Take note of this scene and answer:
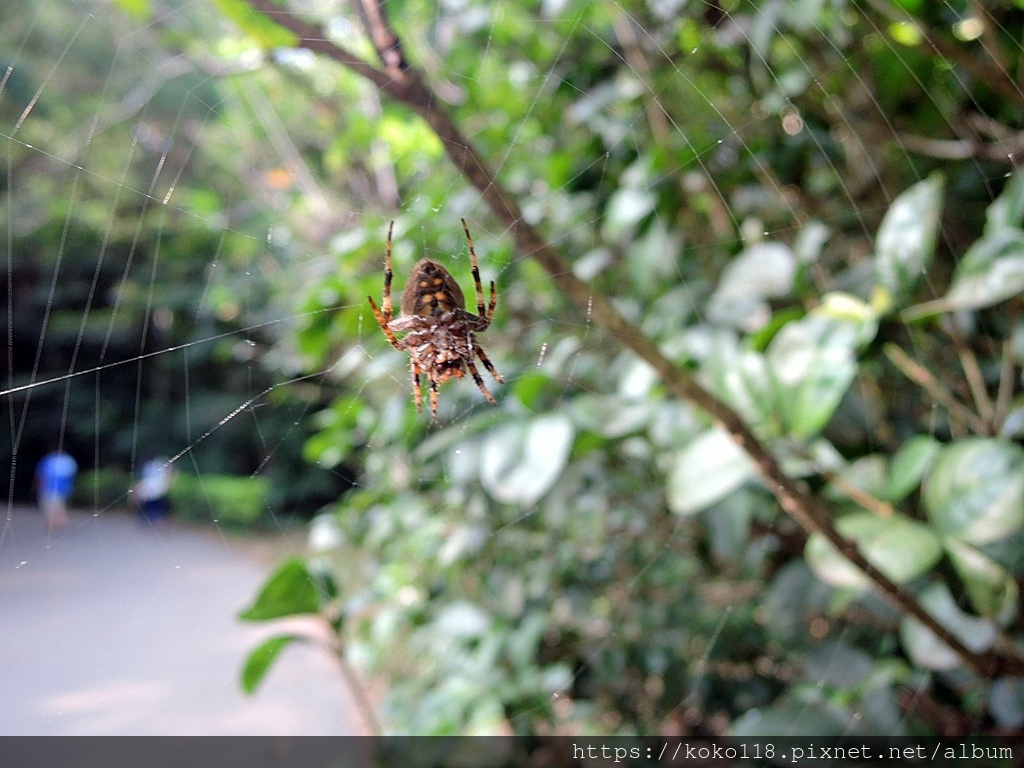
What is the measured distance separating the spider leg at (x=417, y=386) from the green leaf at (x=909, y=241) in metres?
0.75

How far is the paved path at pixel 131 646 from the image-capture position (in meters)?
1.01

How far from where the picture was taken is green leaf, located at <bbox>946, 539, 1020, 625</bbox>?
773 millimetres

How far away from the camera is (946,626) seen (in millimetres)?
917

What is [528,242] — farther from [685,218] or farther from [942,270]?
[942,270]

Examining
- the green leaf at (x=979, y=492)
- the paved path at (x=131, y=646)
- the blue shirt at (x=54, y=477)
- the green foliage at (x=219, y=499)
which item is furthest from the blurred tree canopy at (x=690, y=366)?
the green foliage at (x=219, y=499)

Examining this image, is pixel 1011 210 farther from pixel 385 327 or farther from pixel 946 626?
pixel 385 327

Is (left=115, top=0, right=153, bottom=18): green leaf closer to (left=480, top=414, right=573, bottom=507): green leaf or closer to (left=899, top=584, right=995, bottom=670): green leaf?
(left=480, top=414, right=573, bottom=507): green leaf

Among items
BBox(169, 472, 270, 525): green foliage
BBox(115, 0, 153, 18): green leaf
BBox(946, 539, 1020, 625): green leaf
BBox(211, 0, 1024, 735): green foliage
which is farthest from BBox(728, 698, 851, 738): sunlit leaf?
BBox(169, 472, 270, 525): green foliage

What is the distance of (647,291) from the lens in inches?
49.0

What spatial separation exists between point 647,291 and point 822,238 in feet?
1.00

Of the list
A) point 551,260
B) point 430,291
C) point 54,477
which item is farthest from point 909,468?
point 54,477

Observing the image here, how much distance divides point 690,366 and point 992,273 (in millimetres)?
360

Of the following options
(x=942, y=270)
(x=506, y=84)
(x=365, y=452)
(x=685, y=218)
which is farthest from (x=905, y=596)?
(x=365, y=452)

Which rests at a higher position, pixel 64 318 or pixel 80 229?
pixel 80 229
